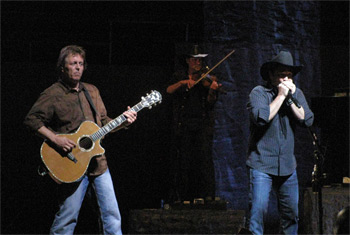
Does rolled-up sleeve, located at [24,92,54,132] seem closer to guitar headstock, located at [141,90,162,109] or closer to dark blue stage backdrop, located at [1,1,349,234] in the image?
guitar headstock, located at [141,90,162,109]

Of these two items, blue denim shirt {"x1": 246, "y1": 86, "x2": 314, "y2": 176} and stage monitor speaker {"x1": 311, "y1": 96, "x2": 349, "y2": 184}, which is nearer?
blue denim shirt {"x1": 246, "y1": 86, "x2": 314, "y2": 176}

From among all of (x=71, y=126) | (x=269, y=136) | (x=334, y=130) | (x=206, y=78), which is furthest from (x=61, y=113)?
(x=334, y=130)

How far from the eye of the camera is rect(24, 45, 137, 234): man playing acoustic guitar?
4.49 meters

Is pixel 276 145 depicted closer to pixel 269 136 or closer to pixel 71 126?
pixel 269 136

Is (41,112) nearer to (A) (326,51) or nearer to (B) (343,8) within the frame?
(A) (326,51)

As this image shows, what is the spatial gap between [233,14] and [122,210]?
290cm

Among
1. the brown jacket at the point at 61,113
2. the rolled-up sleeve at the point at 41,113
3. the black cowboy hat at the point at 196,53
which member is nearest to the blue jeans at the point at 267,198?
the brown jacket at the point at 61,113

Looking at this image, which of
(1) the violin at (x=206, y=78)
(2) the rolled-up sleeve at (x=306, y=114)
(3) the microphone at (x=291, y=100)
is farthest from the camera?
(1) the violin at (x=206, y=78)

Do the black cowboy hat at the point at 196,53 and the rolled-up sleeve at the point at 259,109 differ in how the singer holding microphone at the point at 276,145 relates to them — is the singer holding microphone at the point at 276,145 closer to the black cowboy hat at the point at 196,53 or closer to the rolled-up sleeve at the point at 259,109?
the rolled-up sleeve at the point at 259,109

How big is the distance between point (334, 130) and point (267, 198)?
6.89ft

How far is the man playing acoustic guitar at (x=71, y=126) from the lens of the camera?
4.49 m

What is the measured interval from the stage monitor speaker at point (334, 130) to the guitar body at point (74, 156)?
8.42 feet

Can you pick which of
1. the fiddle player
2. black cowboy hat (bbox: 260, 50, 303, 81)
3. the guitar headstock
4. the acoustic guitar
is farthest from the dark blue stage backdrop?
the acoustic guitar

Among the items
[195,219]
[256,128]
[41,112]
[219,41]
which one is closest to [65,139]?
[41,112]
